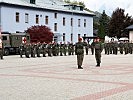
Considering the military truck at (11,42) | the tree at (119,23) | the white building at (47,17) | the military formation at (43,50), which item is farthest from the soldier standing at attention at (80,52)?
the tree at (119,23)

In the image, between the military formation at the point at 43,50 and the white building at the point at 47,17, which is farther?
the white building at the point at 47,17

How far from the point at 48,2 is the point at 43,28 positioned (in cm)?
1546

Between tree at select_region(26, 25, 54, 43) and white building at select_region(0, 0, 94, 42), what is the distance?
3687 mm

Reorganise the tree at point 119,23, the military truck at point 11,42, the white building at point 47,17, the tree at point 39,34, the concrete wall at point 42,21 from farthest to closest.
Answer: the tree at point 119,23 → the white building at point 47,17 → the concrete wall at point 42,21 → the tree at point 39,34 → the military truck at point 11,42

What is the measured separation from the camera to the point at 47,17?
2854 inches

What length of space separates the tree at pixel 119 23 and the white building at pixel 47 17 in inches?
664

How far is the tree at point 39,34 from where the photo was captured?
200 feet

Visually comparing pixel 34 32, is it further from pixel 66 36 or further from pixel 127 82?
pixel 127 82

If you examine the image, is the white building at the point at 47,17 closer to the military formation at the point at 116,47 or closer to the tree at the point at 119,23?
the tree at the point at 119,23

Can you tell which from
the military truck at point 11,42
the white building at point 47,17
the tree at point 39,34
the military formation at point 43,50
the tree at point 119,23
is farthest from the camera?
the tree at point 119,23

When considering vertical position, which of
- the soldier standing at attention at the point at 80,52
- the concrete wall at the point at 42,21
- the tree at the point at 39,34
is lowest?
the soldier standing at attention at the point at 80,52

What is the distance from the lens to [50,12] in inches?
2874

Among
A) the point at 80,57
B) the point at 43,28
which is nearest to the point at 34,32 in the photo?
the point at 43,28

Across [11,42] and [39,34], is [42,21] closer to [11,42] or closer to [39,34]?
[39,34]
